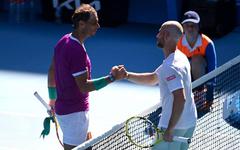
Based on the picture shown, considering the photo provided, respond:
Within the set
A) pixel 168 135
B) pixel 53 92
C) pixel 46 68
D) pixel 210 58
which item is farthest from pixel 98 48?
pixel 168 135

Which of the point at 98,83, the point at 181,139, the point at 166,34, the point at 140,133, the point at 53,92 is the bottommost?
the point at 140,133

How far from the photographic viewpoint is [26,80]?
11.2 metres

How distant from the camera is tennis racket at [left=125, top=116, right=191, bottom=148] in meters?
5.82

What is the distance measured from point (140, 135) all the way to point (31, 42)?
7.22 m

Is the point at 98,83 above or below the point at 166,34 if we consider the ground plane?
below

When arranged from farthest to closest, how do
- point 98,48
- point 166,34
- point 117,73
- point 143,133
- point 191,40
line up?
point 98,48
point 191,40
point 143,133
point 117,73
point 166,34

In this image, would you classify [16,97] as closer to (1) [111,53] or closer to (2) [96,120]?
(2) [96,120]

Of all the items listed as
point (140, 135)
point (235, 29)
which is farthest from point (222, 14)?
point (140, 135)

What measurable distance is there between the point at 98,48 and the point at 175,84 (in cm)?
723

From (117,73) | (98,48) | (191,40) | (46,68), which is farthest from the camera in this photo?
(98,48)

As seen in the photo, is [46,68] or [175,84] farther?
[46,68]

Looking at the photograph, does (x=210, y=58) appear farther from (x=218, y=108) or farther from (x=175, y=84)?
(x=175, y=84)

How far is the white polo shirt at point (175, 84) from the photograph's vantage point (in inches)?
223

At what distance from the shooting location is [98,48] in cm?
1280
